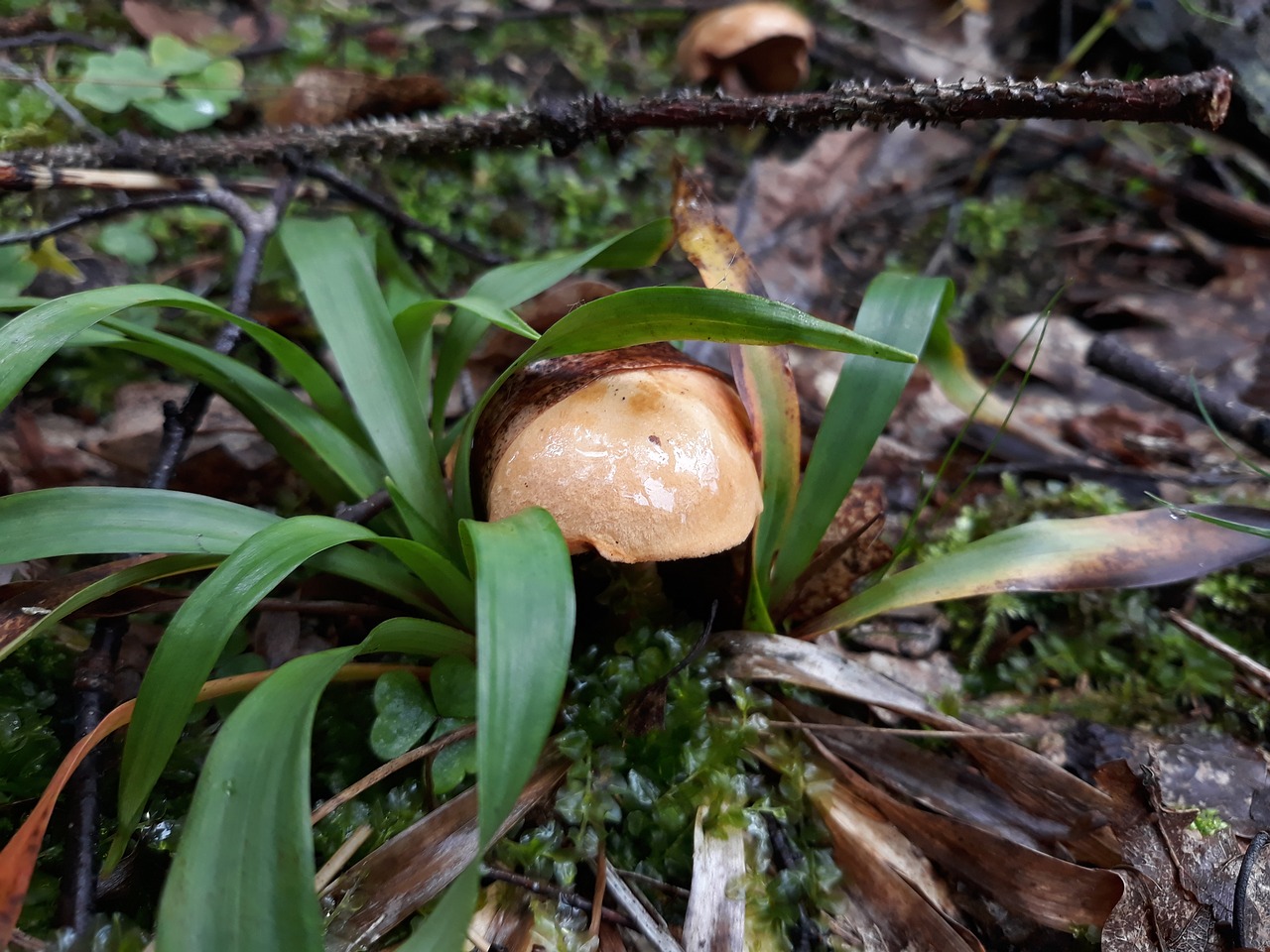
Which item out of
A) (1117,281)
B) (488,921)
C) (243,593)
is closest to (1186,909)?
(488,921)

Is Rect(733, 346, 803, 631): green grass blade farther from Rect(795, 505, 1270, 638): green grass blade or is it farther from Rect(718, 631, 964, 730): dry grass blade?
Rect(795, 505, 1270, 638): green grass blade

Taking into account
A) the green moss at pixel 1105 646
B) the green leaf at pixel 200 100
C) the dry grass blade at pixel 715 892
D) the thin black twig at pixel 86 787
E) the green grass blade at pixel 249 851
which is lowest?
the green moss at pixel 1105 646

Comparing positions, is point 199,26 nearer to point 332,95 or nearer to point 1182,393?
point 332,95

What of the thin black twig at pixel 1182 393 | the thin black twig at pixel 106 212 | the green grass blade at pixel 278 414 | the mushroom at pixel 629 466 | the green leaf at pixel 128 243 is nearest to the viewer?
the mushroom at pixel 629 466

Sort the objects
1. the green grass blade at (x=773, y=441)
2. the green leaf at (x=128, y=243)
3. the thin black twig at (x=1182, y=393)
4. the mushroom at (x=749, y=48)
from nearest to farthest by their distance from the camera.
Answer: the green grass blade at (x=773, y=441) → the thin black twig at (x=1182, y=393) → the green leaf at (x=128, y=243) → the mushroom at (x=749, y=48)

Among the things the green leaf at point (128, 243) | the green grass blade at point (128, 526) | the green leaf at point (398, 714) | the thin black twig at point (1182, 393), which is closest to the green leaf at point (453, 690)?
the green leaf at point (398, 714)

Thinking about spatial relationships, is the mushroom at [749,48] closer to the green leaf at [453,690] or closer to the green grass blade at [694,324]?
the green grass blade at [694,324]

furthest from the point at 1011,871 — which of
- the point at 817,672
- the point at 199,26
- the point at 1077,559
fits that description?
the point at 199,26
